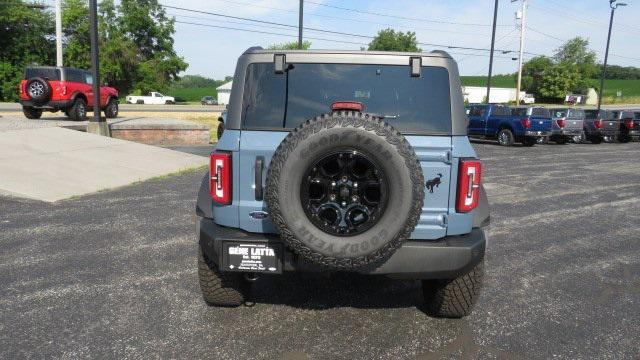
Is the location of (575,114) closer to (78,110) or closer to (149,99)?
(78,110)

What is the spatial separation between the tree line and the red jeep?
3177 cm

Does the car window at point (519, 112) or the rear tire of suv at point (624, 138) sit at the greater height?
the car window at point (519, 112)

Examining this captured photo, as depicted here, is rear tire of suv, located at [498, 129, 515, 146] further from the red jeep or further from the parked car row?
the red jeep

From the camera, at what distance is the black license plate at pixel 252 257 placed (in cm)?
304

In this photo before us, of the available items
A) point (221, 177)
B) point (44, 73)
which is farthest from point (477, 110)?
point (221, 177)

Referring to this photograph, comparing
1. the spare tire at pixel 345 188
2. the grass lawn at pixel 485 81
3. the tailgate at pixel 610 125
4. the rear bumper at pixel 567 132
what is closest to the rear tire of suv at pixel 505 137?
the rear bumper at pixel 567 132

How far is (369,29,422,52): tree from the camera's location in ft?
252

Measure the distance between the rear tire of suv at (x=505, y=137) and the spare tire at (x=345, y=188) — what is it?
18470 millimetres

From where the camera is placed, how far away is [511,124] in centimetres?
1958

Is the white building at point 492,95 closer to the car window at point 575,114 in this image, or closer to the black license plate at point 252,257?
the car window at point 575,114

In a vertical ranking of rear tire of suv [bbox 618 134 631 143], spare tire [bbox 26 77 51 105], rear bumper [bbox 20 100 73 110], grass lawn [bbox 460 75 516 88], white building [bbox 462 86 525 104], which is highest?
grass lawn [bbox 460 75 516 88]

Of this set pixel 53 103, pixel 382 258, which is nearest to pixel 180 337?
pixel 382 258

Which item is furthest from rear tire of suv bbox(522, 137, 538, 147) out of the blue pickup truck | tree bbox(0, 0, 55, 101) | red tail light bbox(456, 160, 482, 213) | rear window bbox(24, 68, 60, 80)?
tree bbox(0, 0, 55, 101)

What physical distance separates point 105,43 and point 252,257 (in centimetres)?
5880
